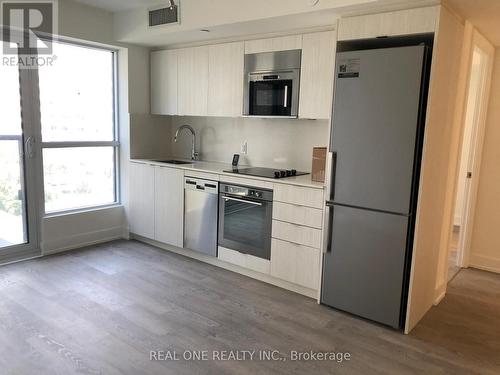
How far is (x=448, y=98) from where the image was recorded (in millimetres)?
2875

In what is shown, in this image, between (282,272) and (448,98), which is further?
(282,272)

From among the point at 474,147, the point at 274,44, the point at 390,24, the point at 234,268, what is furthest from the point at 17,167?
the point at 474,147

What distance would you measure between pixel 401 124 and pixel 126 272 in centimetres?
272

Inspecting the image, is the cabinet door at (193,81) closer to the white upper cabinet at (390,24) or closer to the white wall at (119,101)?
the white wall at (119,101)

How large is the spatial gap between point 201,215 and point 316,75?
1.74 m

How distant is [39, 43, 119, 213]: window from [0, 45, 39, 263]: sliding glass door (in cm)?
→ 16

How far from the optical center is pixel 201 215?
3.99 m

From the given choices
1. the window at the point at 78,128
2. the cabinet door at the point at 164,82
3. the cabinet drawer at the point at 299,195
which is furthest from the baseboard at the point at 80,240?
the cabinet drawer at the point at 299,195

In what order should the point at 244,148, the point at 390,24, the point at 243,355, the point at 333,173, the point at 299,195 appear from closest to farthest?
the point at 243,355 → the point at 390,24 → the point at 333,173 → the point at 299,195 → the point at 244,148

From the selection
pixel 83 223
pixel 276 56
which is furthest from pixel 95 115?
pixel 276 56

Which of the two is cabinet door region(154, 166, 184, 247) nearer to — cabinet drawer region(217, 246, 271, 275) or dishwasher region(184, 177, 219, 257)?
dishwasher region(184, 177, 219, 257)

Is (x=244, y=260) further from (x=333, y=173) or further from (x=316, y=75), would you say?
(x=316, y=75)

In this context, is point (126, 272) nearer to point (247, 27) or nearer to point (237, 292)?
point (237, 292)

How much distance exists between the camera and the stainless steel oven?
3502mm
